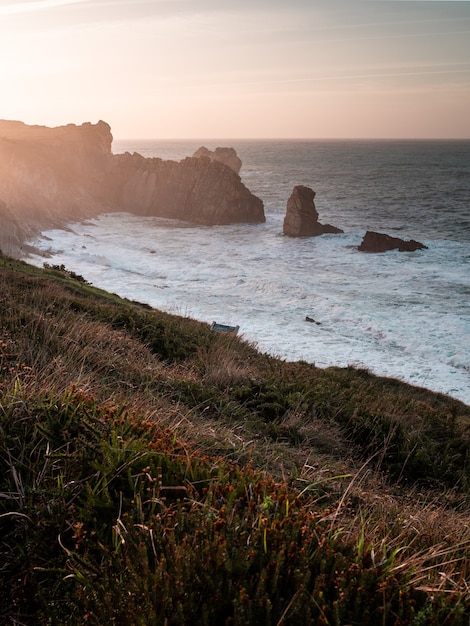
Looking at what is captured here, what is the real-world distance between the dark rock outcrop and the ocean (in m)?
→ 1.13

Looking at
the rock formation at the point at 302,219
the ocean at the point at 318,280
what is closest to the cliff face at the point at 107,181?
the ocean at the point at 318,280

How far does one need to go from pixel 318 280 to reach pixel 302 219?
21016 mm

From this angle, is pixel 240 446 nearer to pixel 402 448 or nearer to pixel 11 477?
pixel 11 477

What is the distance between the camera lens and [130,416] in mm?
3701

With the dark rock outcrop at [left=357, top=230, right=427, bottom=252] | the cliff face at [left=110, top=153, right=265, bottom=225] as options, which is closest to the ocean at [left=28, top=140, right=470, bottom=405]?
the dark rock outcrop at [left=357, top=230, right=427, bottom=252]

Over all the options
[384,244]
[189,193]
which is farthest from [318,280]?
[189,193]

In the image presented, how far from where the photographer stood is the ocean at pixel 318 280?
25094 mm

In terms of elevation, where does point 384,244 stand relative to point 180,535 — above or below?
below

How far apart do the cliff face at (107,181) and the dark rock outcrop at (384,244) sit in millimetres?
21564

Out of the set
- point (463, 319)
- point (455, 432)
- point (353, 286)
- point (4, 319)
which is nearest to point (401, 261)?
point (353, 286)

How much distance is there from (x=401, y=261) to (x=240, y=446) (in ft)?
150

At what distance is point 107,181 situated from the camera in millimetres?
75938

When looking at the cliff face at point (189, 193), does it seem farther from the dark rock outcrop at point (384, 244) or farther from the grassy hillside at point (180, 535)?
the grassy hillside at point (180, 535)

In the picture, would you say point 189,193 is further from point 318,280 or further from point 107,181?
point 318,280
